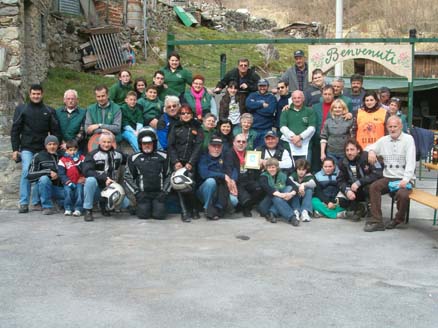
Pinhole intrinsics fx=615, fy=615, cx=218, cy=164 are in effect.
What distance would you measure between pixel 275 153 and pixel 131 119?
214 cm

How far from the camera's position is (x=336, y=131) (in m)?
8.45

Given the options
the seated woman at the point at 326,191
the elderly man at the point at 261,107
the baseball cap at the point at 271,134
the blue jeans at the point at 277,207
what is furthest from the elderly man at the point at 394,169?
the elderly man at the point at 261,107

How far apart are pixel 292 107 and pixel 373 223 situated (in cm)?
210

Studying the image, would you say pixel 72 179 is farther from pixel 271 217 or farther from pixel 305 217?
pixel 305 217

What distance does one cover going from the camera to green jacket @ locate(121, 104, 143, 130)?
347 inches

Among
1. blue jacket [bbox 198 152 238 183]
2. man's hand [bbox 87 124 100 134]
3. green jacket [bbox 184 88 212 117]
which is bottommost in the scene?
blue jacket [bbox 198 152 238 183]

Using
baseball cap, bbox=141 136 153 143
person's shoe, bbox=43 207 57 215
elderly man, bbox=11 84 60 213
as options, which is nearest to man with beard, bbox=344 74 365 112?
baseball cap, bbox=141 136 153 143

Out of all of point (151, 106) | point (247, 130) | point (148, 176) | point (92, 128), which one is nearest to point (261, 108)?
point (247, 130)

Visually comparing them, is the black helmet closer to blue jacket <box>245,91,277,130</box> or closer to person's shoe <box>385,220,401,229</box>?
blue jacket <box>245,91,277,130</box>

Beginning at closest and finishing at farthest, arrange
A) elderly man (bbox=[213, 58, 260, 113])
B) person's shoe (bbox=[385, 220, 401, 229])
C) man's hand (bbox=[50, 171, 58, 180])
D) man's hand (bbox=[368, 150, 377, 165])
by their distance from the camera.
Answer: person's shoe (bbox=[385, 220, 401, 229])
man's hand (bbox=[368, 150, 377, 165])
man's hand (bbox=[50, 171, 58, 180])
elderly man (bbox=[213, 58, 260, 113])

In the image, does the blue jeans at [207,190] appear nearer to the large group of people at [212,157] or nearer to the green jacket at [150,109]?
the large group of people at [212,157]

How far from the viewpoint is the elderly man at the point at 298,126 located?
8586 mm

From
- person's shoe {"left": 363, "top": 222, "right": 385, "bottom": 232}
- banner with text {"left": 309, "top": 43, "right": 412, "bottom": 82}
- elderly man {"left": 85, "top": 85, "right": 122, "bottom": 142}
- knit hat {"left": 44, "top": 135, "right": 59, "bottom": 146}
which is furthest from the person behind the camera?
banner with text {"left": 309, "top": 43, "right": 412, "bottom": 82}

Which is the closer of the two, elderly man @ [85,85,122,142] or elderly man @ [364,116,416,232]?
elderly man @ [364,116,416,232]
